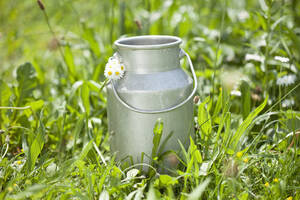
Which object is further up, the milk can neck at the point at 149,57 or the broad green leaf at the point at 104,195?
the milk can neck at the point at 149,57

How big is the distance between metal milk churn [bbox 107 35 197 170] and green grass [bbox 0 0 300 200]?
0.26 feet

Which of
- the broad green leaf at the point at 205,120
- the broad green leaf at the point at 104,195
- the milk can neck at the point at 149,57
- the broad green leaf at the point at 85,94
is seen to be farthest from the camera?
the broad green leaf at the point at 85,94

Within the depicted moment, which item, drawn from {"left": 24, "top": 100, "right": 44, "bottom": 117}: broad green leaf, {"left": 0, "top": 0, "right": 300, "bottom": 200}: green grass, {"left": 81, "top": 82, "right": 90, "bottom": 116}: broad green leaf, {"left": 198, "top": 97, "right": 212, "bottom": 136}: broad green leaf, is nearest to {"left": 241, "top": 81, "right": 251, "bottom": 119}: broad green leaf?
{"left": 0, "top": 0, "right": 300, "bottom": 200}: green grass

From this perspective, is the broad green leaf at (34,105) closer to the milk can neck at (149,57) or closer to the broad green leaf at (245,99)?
the milk can neck at (149,57)

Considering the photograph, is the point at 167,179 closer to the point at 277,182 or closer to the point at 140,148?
the point at 140,148

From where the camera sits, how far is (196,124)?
185cm

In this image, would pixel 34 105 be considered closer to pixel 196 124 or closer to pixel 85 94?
pixel 85 94

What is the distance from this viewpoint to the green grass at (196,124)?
4.58 ft

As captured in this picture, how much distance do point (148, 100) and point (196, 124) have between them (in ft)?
1.60

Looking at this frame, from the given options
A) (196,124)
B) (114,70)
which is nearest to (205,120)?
(196,124)

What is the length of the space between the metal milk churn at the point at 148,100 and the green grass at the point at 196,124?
0.26ft

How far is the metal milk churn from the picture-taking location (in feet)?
4.83

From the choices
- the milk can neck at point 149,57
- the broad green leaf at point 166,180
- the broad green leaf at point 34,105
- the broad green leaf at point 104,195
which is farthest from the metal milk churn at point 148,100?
the broad green leaf at point 34,105

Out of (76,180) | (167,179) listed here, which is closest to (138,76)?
(167,179)
